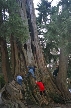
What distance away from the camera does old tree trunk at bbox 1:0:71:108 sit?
8.34 meters

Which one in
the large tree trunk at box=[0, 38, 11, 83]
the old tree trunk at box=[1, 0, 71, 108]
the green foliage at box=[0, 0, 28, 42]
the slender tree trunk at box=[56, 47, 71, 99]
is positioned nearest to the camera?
the green foliage at box=[0, 0, 28, 42]

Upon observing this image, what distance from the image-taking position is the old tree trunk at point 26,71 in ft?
27.3

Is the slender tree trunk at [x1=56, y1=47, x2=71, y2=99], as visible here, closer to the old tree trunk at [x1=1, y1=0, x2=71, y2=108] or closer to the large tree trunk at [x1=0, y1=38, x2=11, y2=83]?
the old tree trunk at [x1=1, y1=0, x2=71, y2=108]

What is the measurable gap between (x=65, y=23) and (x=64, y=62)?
3299mm

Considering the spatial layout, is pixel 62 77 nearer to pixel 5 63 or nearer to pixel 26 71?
pixel 26 71

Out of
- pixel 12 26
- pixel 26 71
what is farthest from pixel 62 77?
pixel 12 26

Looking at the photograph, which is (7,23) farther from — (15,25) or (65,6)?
(65,6)

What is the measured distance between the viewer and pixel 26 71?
9258 mm

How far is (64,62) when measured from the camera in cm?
952

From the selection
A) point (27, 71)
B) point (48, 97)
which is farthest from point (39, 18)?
point (48, 97)

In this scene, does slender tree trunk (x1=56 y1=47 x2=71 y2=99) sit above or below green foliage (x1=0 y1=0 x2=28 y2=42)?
below

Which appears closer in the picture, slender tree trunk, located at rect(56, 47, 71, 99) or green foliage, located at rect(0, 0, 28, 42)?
green foliage, located at rect(0, 0, 28, 42)

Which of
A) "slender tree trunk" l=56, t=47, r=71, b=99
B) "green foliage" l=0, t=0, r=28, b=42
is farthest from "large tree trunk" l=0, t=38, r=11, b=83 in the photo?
"slender tree trunk" l=56, t=47, r=71, b=99

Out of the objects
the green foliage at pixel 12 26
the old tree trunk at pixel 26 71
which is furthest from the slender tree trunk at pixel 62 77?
the green foliage at pixel 12 26
